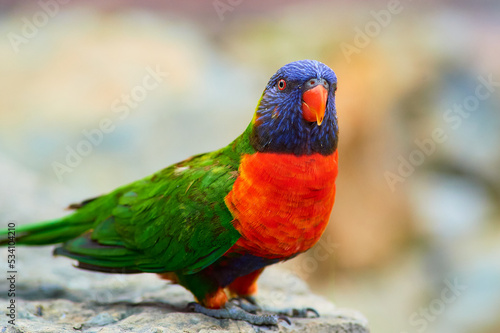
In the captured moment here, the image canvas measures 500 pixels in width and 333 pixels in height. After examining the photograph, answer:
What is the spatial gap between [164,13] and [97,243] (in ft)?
19.5

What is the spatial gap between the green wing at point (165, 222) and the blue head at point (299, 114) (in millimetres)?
301

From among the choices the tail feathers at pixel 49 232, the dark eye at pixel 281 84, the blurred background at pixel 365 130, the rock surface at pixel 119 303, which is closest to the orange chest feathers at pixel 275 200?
the dark eye at pixel 281 84

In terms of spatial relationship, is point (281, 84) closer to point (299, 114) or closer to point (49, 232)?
point (299, 114)

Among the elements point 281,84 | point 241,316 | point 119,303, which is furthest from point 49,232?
point 281,84

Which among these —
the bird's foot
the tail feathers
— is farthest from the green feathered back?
the bird's foot

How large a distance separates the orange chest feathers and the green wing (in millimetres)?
79

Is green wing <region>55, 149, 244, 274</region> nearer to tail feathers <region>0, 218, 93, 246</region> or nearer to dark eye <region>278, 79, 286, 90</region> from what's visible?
tail feathers <region>0, 218, 93, 246</region>

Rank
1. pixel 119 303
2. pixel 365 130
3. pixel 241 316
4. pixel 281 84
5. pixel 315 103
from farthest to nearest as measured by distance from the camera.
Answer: pixel 365 130 < pixel 119 303 < pixel 241 316 < pixel 281 84 < pixel 315 103

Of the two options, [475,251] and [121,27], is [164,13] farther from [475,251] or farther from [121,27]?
[475,251]

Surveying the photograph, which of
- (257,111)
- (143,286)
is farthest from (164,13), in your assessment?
(257,111)

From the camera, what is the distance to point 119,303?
3.66 m

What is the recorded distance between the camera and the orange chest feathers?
2.94 meters

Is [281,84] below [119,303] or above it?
above

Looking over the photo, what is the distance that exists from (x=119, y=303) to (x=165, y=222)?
86cm
